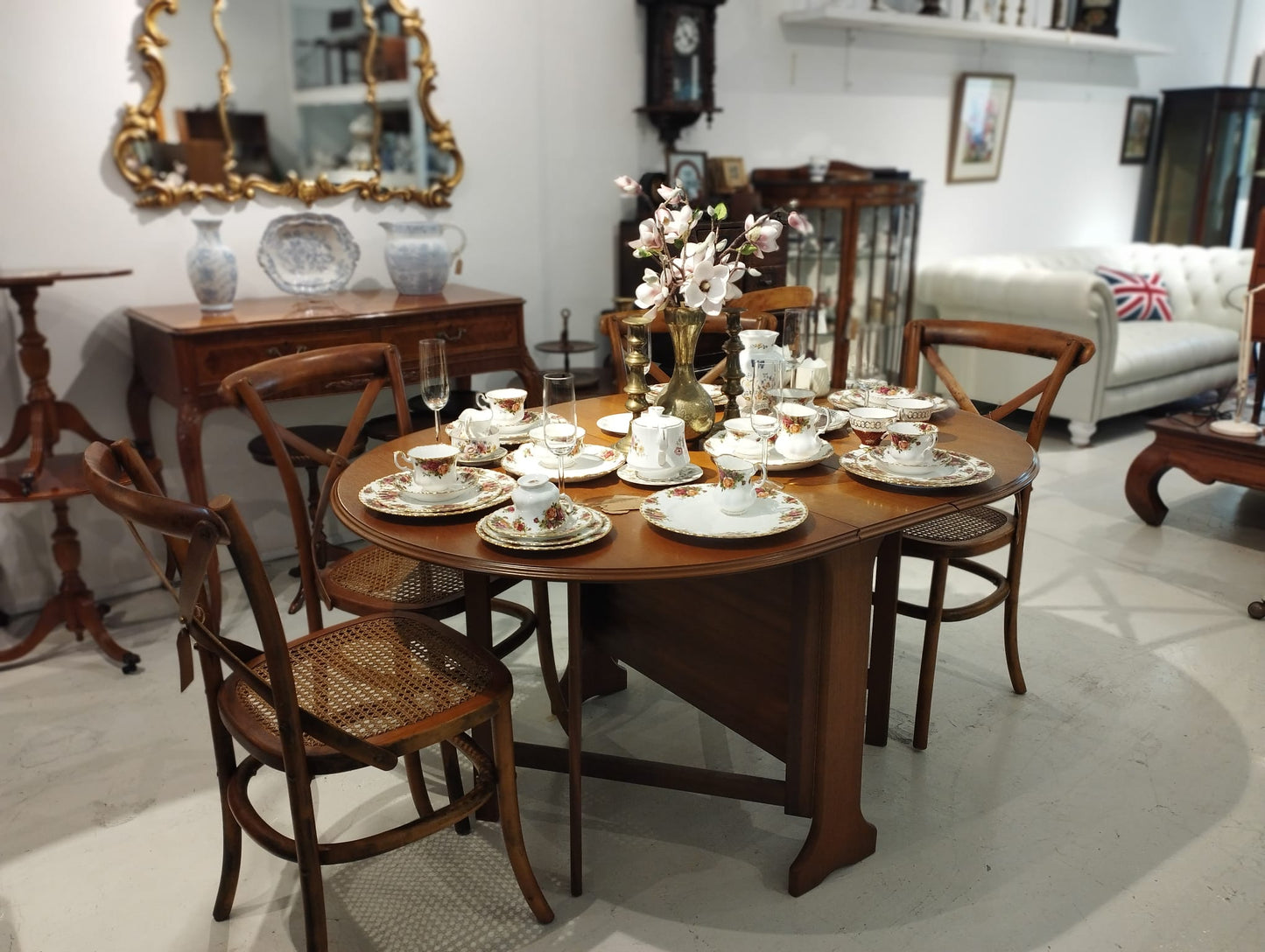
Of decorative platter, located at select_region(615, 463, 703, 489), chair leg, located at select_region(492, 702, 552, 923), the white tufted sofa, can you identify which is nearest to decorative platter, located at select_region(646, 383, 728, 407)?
decorative platter, located at select_region(615, 463, 703, 489)

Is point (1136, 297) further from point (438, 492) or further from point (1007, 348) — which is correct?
point (438, 492)

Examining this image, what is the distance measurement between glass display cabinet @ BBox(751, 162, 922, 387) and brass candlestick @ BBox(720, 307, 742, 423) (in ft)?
7.47

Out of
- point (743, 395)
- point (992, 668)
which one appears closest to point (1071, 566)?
point (992, 668)

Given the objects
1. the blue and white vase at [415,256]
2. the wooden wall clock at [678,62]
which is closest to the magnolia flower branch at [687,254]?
the blue and white vase at [415,256]

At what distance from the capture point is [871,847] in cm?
195

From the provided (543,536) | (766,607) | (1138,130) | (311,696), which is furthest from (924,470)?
(1138,130)

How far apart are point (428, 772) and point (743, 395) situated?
1123 mm

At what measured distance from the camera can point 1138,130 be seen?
6.57 m

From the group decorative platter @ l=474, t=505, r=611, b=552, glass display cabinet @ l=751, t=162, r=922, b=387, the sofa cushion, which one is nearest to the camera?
A: decorative platter @ l=474, t=505, r=611, b=552

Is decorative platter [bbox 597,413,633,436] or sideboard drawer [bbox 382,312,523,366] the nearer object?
decorative platter [bbox 597,413,633,436]

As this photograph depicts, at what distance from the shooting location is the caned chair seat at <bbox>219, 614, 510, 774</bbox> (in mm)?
1531

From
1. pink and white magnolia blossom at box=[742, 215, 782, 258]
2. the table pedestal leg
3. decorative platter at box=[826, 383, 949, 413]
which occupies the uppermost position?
pink and white magnolia blossom at box=[742, 215, 782, 258]

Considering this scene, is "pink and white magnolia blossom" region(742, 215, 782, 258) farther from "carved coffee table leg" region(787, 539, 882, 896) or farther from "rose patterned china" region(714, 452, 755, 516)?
"carved coffee table leg" region(787, 539, 882, 896)

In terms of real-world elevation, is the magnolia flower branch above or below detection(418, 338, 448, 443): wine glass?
above
